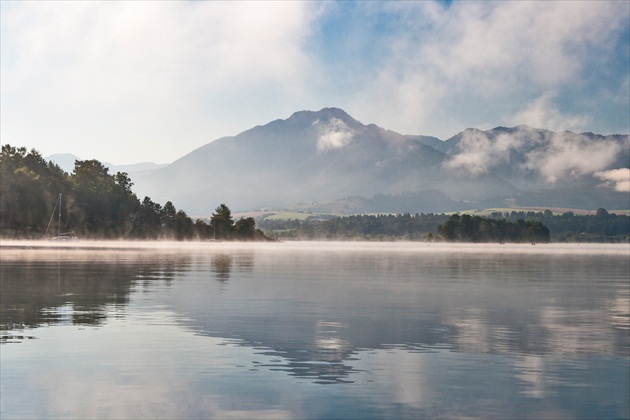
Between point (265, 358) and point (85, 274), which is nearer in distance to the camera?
point (265, 358)

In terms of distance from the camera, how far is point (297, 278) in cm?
7019

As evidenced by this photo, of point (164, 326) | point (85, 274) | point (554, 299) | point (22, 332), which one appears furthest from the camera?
point (85, 274)

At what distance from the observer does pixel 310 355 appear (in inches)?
1056

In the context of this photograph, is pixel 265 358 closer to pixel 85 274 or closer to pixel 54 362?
pixel 54 362

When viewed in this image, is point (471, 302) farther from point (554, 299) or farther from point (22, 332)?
point (22, 332)

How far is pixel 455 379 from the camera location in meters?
22.9

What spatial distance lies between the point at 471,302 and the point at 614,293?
13.4 metres

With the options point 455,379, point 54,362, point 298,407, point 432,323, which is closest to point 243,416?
point 298,407

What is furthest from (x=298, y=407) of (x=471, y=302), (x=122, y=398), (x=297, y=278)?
(x=297, y=278)

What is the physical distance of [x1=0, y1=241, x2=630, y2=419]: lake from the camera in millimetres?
19906

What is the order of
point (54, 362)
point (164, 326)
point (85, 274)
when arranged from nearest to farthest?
point (54, 362), point (164, 326), point (85, 274)

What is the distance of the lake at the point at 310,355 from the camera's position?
65.3 feet

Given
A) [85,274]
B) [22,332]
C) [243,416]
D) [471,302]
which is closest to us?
[243,416]

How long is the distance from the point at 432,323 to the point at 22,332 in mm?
16025
